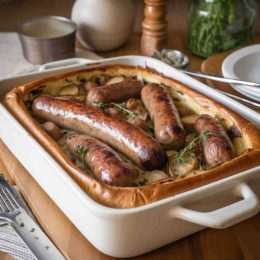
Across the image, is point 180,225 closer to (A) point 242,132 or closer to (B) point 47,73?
(A) point 242,132

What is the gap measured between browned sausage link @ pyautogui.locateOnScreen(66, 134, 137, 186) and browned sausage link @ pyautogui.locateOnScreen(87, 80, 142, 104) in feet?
0.78

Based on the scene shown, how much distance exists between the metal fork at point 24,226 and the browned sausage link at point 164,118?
1.27 ft

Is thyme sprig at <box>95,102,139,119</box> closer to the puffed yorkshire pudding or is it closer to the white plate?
the puffed yorkshire pudding

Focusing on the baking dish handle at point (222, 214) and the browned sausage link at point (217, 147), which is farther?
the browned sausage link at point (217, 147)

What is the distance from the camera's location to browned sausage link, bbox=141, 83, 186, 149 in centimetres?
121

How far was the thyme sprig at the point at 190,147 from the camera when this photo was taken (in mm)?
1162

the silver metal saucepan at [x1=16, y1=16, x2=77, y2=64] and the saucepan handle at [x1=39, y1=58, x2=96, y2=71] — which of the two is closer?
the saucepan handle at [x1=39, y1=58, x2=96, y2=71]

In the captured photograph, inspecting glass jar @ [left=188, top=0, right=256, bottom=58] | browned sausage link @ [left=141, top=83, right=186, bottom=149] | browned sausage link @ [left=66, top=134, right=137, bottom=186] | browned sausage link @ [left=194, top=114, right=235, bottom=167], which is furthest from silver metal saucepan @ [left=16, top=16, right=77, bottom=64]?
browned sausage link @ [left=194, top=114, right=235, bottom=167]

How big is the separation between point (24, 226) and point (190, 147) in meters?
0.46

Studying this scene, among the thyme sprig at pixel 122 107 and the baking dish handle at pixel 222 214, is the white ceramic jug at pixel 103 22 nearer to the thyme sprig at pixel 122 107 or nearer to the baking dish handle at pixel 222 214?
the thyme sprig at pixel 122 107

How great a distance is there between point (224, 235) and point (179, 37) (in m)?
1.45

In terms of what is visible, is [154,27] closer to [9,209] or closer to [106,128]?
[106,128]

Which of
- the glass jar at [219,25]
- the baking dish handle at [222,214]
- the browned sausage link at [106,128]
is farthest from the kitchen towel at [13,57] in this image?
the baking dish handle at [222,214]

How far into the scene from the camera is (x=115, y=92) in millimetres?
1443
